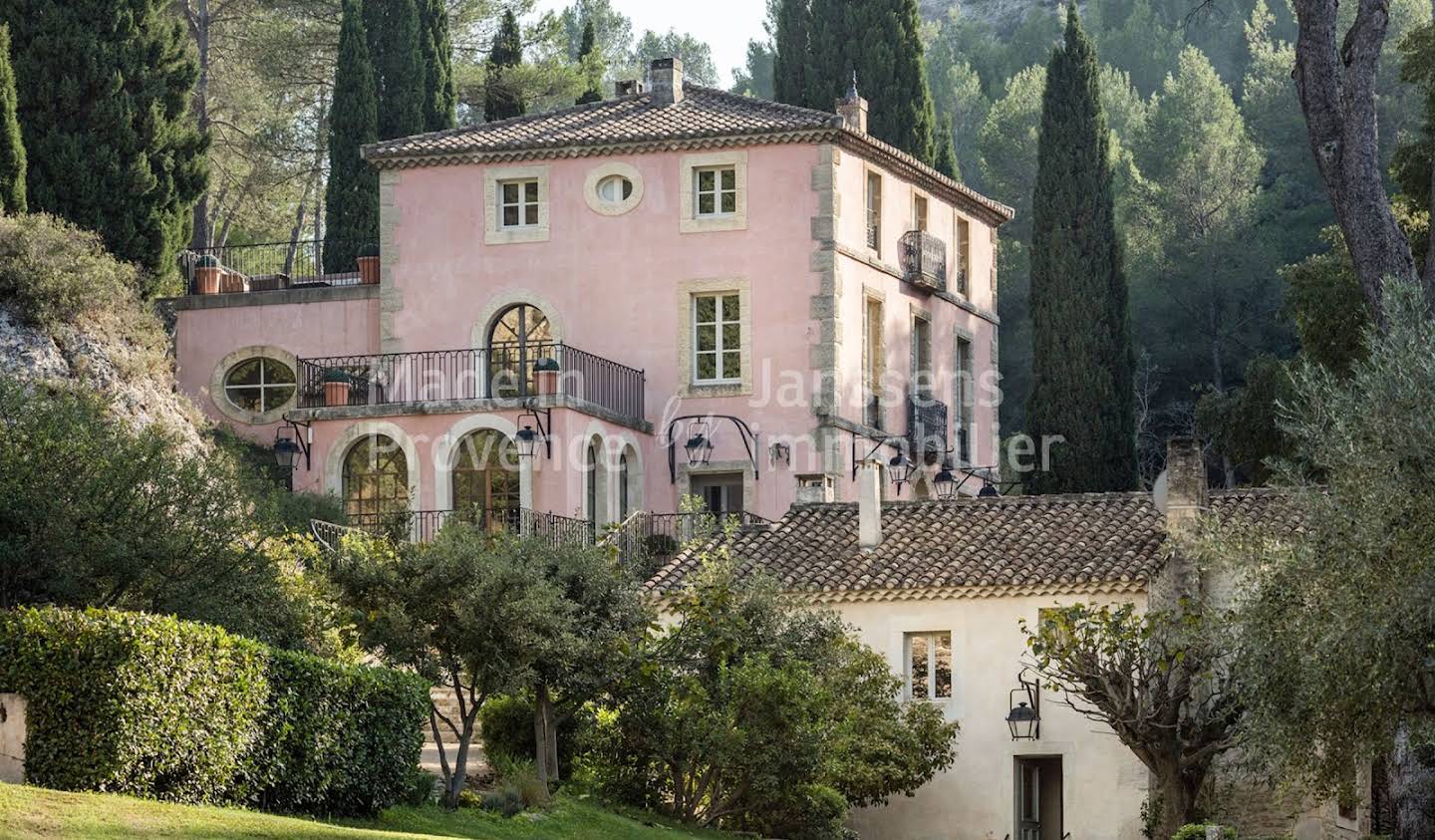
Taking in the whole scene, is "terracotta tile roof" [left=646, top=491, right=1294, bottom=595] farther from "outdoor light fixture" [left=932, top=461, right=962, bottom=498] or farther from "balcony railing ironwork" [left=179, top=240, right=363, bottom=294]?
"balcony railing ironwork" [left=179, top=240, right=363, bottom=294]

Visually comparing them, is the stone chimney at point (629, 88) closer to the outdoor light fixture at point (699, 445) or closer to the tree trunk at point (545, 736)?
the outdoor light fixture at point (699, 445)

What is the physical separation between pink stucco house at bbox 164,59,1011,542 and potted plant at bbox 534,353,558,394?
5.3 inches

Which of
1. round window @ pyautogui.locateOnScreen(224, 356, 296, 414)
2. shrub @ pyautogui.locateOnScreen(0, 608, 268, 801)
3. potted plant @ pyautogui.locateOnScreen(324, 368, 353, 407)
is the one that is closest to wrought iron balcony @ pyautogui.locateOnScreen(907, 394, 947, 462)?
potted plant @ pyautogui.locateOnScreen(324, 368, 353, 407)

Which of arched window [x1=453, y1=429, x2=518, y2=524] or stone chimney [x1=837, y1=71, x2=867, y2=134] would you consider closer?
arched window [x1=453, y1=429, x2=518, y2=524]

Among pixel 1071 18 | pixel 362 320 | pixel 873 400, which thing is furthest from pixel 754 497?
pixel 1071 18

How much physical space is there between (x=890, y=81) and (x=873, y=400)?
10290 mm

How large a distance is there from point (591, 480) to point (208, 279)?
872 centimetres

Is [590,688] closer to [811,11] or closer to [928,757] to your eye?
[928,757]

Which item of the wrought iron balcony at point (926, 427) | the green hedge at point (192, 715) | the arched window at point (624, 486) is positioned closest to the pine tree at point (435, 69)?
the arched window at point (624, 486)

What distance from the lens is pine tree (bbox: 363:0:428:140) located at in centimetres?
5056

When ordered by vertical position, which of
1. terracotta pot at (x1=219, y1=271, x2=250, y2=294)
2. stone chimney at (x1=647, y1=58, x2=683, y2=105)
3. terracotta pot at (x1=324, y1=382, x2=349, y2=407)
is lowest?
terracotta pot at (x1=324, y1=382, x2=349, y2=407)

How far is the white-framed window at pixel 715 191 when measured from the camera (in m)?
44.3

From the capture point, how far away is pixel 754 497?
43.1 meters

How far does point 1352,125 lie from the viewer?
1061 inches
